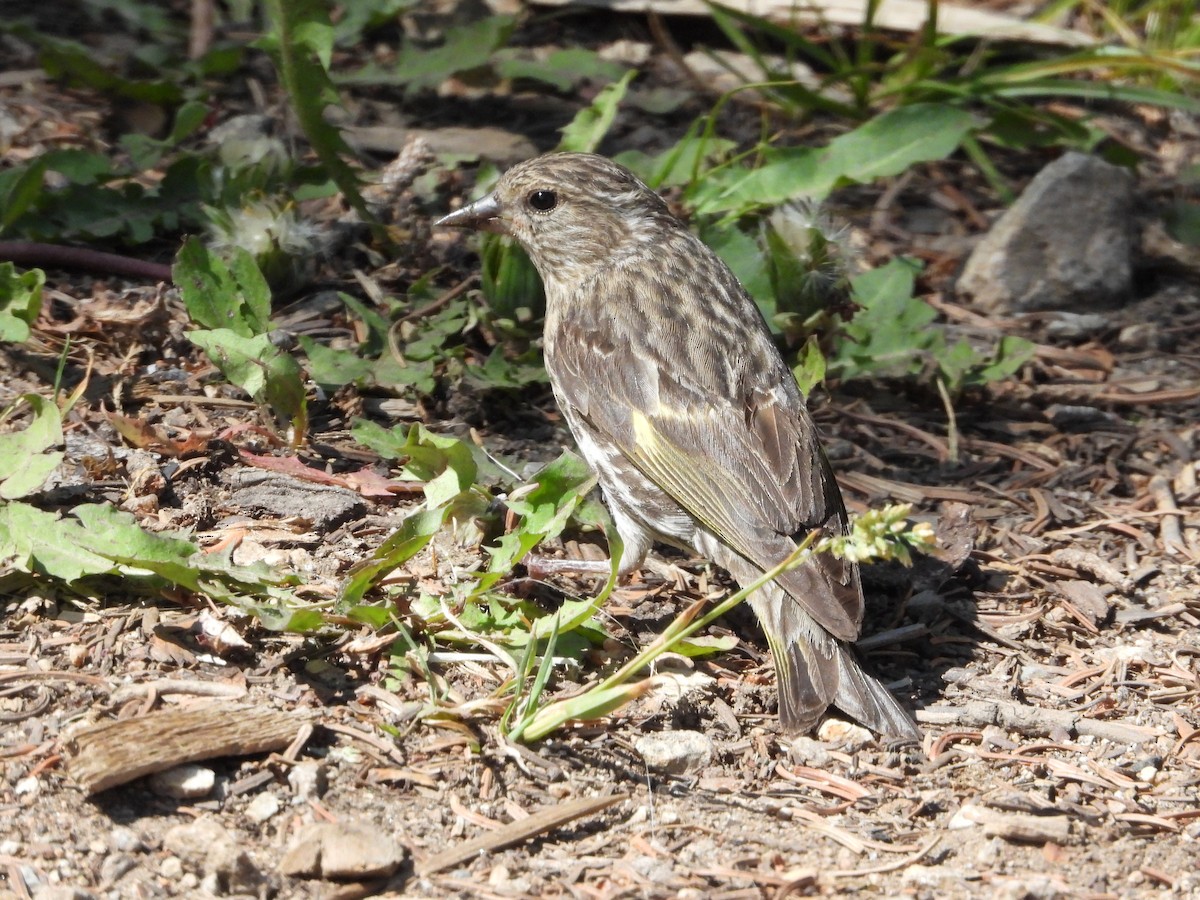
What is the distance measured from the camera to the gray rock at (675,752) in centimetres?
343

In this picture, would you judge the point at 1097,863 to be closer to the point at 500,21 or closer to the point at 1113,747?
the point at 1113,747

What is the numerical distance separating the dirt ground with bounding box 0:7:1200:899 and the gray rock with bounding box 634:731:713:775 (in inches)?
0.5

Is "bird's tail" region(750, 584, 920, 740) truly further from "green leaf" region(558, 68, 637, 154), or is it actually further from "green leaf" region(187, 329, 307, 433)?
"green leaf" region(558, 68, 637, 154)

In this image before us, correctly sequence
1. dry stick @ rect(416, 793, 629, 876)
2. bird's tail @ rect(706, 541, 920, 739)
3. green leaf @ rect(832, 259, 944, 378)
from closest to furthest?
dry stick @ rect(416, 793, 629, 876)
bird's tail @ rect(706, 541, 920, 739)
green leaf @ rect(832, 259, 944, 378)

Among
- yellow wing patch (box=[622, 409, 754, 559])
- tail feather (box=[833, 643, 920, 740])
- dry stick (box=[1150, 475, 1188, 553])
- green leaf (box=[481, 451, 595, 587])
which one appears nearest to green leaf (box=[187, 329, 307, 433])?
green leaf (box=[481, 451, 595, 587])

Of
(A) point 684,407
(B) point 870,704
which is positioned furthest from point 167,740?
(A) point 684,407

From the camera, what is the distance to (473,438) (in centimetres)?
465

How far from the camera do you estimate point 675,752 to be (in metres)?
3.45

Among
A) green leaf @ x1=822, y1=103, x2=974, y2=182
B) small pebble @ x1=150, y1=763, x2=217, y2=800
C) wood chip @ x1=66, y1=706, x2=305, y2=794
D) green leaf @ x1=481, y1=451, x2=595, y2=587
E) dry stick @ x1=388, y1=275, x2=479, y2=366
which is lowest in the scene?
small pebble @ x1=150, y1=763, x2=217, y2=800

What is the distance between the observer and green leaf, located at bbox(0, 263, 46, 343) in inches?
168

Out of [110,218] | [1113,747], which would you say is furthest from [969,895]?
[110,218]

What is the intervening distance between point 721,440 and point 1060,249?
224 cm

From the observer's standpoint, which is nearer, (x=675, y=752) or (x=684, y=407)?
(x=675, y=752)

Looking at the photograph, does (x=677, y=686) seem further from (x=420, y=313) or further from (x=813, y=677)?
(x=420, y=313)
